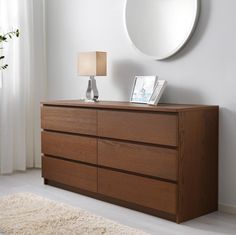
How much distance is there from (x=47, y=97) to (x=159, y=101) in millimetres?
1675

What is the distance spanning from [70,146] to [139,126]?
0.86 m

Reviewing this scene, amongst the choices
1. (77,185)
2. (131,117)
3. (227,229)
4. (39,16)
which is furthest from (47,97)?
(227,229)

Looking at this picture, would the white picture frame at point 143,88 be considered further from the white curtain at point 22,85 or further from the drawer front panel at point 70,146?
the white curtain at point 22,85

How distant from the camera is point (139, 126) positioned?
313 centimetres

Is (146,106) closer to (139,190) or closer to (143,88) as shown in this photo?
(143,88)

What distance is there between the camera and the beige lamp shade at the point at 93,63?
3783 mm

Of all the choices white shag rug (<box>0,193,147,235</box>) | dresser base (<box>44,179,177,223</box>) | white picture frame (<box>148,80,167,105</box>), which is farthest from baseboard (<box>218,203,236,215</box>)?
white picture frame (<box>148,80,167,105</box>)

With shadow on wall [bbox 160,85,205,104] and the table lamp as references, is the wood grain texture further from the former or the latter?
the table lamp

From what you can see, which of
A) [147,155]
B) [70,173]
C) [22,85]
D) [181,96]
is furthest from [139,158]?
[22,85]

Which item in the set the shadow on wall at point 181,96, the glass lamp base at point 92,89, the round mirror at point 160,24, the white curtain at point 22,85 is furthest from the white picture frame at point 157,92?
the white curtain at point 22,85

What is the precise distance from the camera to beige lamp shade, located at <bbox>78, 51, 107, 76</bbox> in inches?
149

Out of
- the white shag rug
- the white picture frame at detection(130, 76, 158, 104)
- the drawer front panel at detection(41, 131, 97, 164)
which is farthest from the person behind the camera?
the drawer front panel at detection(41, 131, 97, 164)

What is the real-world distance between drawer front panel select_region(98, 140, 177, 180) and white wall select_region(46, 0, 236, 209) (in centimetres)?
48

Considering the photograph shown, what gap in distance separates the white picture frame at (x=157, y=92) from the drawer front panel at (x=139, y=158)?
38 centimetres
